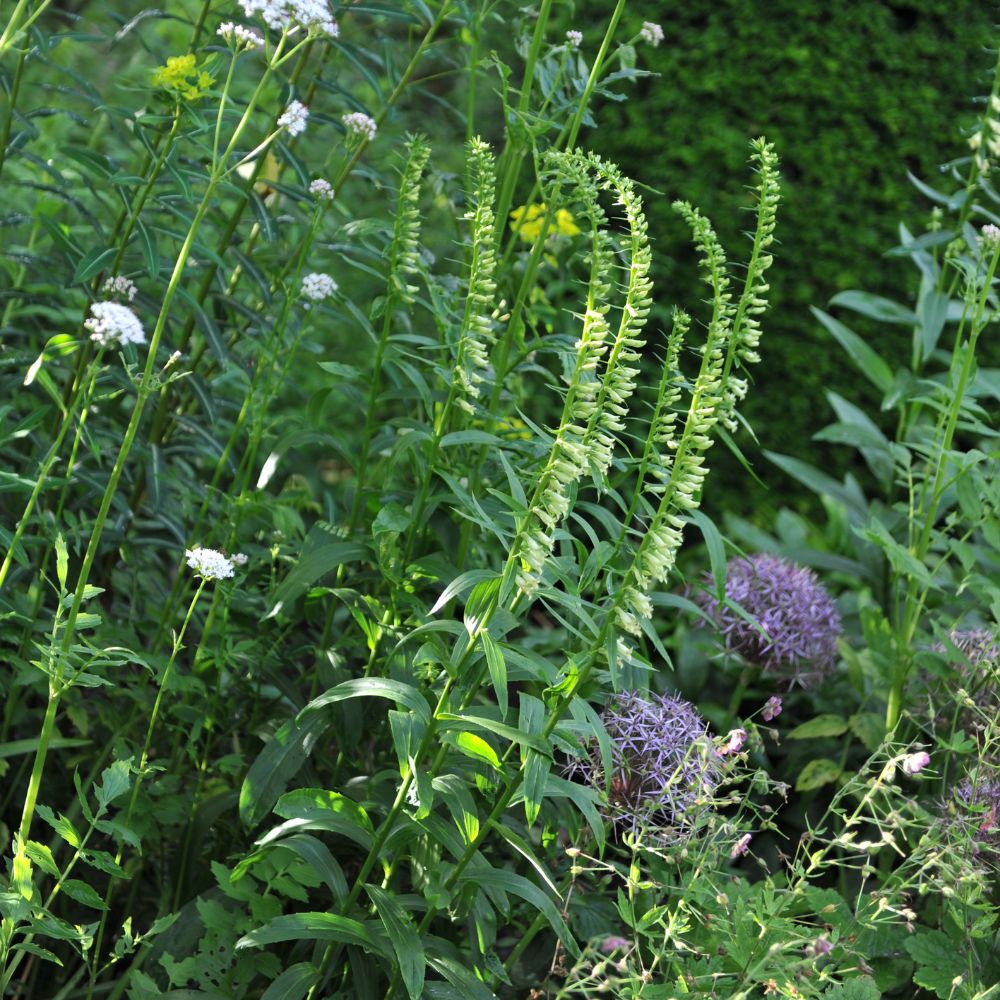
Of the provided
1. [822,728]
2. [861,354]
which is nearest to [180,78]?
[822,728]

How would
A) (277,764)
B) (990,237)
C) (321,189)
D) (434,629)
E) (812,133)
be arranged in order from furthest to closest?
(812,133)
(990,237)
(321,189)
(277,764)
(434,629)

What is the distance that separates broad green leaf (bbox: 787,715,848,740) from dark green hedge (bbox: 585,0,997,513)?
5.45 ft

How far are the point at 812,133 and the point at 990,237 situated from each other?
6.85 ft

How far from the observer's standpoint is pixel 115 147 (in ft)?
13.3

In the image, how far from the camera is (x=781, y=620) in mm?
2992

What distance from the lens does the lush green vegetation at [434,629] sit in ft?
6.06

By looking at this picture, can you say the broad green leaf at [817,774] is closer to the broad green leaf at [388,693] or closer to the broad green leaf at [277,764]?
the broad green leaf at [277,764]

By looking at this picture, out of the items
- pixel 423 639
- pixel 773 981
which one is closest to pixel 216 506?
pixel 423 639

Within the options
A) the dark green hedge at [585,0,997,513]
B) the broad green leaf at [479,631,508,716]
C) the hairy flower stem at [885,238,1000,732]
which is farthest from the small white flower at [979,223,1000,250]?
the dark green hedge at [585,0,997,513]

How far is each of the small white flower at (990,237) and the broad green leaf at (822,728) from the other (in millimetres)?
1115

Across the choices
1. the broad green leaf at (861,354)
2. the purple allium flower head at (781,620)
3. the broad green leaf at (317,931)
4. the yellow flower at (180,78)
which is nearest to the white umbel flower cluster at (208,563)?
the broad green leaf at (317,931)

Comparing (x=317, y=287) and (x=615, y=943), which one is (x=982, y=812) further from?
(x=317, y=287)

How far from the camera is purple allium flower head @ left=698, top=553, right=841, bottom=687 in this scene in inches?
117

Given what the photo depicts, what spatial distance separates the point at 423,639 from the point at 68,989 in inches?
34.5
